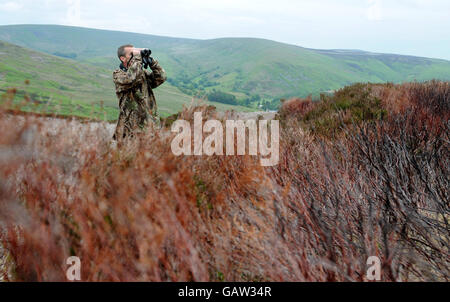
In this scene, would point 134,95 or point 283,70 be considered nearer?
point 134,95

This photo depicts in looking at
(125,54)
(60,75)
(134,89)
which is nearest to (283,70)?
(60,75)

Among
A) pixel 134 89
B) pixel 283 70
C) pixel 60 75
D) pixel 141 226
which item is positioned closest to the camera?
pixel 141 226

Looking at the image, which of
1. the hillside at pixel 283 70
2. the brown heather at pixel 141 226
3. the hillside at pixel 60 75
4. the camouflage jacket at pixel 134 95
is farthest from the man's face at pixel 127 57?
the hillside at pixel 283 70

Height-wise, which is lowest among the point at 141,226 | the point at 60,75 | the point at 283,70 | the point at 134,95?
the point at 141,226

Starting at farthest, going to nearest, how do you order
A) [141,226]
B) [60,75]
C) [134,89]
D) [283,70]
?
1. [283,70]
2. [60,75]
3. [134,89]
4. [141,226]

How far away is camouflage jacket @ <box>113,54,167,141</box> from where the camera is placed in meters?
4.12

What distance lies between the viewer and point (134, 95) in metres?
4.34

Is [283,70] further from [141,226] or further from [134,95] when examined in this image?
[141,226]

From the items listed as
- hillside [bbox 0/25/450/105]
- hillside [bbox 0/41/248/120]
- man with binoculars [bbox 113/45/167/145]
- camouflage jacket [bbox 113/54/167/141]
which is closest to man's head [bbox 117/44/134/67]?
man with binoculars [bbox 113/45/167/145]

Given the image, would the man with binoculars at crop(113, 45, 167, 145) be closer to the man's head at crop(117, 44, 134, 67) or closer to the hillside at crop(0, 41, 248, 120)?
the man's head at crop(117, 44, 134, 67)

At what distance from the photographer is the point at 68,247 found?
176 cm

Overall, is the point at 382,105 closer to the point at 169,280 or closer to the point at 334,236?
the point at 334,236

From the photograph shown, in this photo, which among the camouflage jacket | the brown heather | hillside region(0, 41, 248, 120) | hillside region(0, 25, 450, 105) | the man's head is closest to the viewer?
the brown heather
